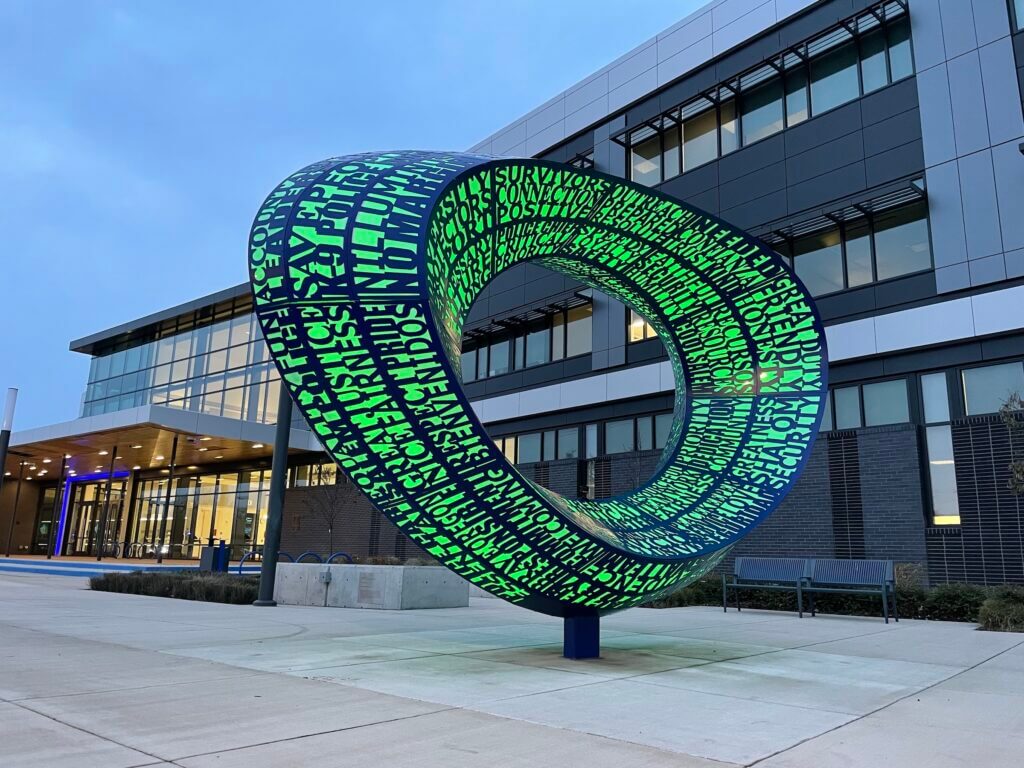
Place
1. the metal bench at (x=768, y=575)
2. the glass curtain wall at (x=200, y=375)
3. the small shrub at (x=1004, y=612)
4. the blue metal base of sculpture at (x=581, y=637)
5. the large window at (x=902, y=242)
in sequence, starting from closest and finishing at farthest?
the blue metal base of sculpture at (x=581, y=637), the small shrub at (x=1004, y=612), the metal bench at (x=768, y=575), the large window at (x=902, y=242), the glass curtain wall at (x=200, y=375)

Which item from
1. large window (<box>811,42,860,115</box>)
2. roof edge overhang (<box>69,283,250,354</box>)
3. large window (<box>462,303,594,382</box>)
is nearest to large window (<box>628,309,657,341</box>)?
large window (<box>462,303,594,382</box>)

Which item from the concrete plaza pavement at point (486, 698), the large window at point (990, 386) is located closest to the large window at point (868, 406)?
the large window at point (990, 386)

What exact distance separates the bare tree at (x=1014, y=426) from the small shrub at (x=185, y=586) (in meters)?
13.7

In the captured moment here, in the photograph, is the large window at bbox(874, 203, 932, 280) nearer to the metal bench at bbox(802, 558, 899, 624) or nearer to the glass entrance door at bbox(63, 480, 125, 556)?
the metal bench at bbox(802, 558, 899, 624)

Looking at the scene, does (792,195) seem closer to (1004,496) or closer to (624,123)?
(624,123)

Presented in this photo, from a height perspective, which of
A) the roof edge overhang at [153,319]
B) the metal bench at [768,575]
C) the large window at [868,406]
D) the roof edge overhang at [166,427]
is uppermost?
the roof edge overhang at [153,319]

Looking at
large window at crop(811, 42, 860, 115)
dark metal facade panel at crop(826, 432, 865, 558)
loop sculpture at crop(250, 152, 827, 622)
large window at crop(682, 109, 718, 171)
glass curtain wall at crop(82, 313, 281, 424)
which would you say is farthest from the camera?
glass curtain wall at crop(82, 313, 281, 424)

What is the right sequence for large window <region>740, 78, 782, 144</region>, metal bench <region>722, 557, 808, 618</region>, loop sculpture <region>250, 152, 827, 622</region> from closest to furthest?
1. loop sculpture <region>250, 152, 827, 622</region>
2. metal bench <region>722, 557, 808, 618</region>
3. large window <region>740, 78, 782, 144</region>

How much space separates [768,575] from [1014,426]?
5.16 meters

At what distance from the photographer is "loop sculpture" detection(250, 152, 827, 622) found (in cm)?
609

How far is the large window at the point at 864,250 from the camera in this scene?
1741cm

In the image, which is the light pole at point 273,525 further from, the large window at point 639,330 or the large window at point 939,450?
the large window at point 939,450

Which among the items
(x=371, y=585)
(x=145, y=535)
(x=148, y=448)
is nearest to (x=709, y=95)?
(x=371, y=585)

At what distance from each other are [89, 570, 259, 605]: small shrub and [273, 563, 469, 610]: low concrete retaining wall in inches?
27.8
